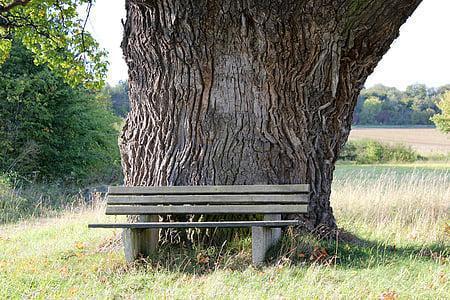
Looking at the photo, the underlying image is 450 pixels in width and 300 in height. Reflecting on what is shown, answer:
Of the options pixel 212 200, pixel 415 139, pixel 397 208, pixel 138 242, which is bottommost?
pixel 415 139

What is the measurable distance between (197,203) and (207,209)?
223 millimetres

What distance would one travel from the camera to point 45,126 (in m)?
17.4

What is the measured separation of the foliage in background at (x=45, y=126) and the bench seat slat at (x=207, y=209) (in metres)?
11.6

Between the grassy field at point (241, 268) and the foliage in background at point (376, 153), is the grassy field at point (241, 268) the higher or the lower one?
the higher one

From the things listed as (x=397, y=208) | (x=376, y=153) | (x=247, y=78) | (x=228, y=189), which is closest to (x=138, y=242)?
(x=228, y=189)

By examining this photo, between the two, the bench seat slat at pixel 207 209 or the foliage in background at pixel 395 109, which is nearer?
the bench seat slat at pixel 207 209

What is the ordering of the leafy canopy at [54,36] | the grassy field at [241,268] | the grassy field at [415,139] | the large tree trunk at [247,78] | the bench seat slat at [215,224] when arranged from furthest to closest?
the grassy field at [415,139] < the leafy canopy at [54,36] < the large tree trunk at [247,78] < the bench seat slat at [215,224] < the grassy field at [241,268]

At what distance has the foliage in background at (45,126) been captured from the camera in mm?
16484

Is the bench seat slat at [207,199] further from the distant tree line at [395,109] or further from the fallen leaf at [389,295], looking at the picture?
the distant tree line at [395,109]

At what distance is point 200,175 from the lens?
5711mm

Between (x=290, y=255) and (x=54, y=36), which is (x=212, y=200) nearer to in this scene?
(x=290, y=255)

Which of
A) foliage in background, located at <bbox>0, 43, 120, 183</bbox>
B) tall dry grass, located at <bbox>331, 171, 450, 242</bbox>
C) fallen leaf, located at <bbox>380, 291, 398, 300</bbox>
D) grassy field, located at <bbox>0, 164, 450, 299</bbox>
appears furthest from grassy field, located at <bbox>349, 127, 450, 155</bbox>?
fallen leaf, located at <bbox>380, 291, 398, 300</bbox>

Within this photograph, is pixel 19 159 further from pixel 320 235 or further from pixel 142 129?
pixel 320 235

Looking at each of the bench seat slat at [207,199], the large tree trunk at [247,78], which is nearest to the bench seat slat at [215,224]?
the bench seat slat at [207,199]
